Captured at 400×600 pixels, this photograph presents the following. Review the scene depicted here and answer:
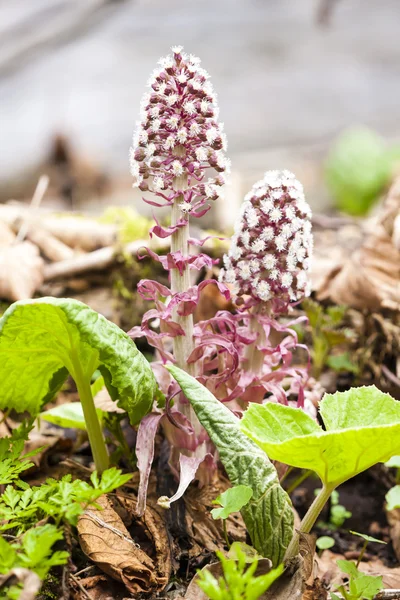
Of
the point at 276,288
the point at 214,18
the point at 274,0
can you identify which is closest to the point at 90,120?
the point at 214,18

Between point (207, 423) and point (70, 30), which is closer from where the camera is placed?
point (207, 423)

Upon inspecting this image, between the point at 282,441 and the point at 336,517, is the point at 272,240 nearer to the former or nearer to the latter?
the point at 282,441

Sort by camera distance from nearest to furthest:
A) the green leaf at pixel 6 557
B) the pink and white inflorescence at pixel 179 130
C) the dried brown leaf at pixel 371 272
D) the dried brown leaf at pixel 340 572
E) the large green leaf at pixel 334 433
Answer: the green leaf at pixel 6 557
the large green leaf at pixel 334 433
the pink and white inflorescence at pixel 179 130
the dried brown leaf at pixel 340 572
the dried brown leaf at pixel 371 272

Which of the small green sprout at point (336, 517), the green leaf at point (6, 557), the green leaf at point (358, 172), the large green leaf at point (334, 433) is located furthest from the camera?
the green leaf at point (358, 172)

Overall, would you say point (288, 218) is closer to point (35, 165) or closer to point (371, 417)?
point (371, 417)

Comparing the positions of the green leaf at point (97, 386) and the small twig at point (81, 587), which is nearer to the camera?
the small twig at point (81, 587)

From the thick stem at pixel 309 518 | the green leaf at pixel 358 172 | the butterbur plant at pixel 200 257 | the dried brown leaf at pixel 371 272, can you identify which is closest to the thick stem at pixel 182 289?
the butterbur plant at pixel 200 257

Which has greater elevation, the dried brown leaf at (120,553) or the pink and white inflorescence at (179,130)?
the pink and white inflorescence at (179,130)

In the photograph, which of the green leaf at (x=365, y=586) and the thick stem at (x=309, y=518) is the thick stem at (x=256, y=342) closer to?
the thick stem at (x=309, y=518)
